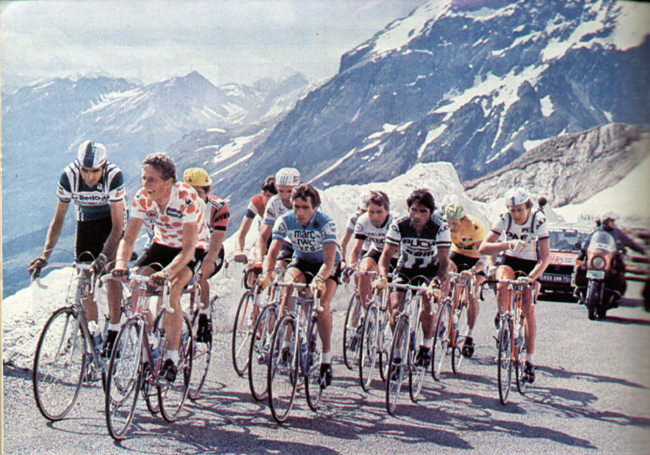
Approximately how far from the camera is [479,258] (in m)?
6.02

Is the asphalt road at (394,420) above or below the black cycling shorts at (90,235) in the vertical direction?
below

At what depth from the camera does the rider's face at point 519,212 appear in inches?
187

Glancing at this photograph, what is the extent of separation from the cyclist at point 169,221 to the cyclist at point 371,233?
1610mm

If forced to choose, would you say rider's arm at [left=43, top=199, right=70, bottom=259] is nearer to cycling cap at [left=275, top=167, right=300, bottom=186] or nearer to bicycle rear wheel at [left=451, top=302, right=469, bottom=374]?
cycling cap at [left=275, top=167, right=300, bottom=186]

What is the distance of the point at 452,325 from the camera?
532 cm

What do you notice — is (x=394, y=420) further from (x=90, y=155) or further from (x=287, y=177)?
(x=90, y=155)

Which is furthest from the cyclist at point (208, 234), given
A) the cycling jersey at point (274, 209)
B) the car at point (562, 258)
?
the car at point (562, 258)

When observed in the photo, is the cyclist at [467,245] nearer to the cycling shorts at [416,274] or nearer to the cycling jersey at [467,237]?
the cycling jersey at [467,237]

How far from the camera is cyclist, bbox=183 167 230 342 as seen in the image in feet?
15.9

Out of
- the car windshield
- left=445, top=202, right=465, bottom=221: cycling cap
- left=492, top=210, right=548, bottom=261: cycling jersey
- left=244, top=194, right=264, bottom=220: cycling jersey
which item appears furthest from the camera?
the car windshield

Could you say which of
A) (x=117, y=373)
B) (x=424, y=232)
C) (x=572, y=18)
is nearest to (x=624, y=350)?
(x=424, y=232)

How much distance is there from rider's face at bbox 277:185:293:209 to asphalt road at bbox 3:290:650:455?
4.82 ft

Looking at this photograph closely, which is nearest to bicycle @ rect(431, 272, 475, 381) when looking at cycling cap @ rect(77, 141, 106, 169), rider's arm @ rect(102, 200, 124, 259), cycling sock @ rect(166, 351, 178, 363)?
cycling sock @ rect(166, 351, 178, 363)

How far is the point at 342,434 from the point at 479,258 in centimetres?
278
